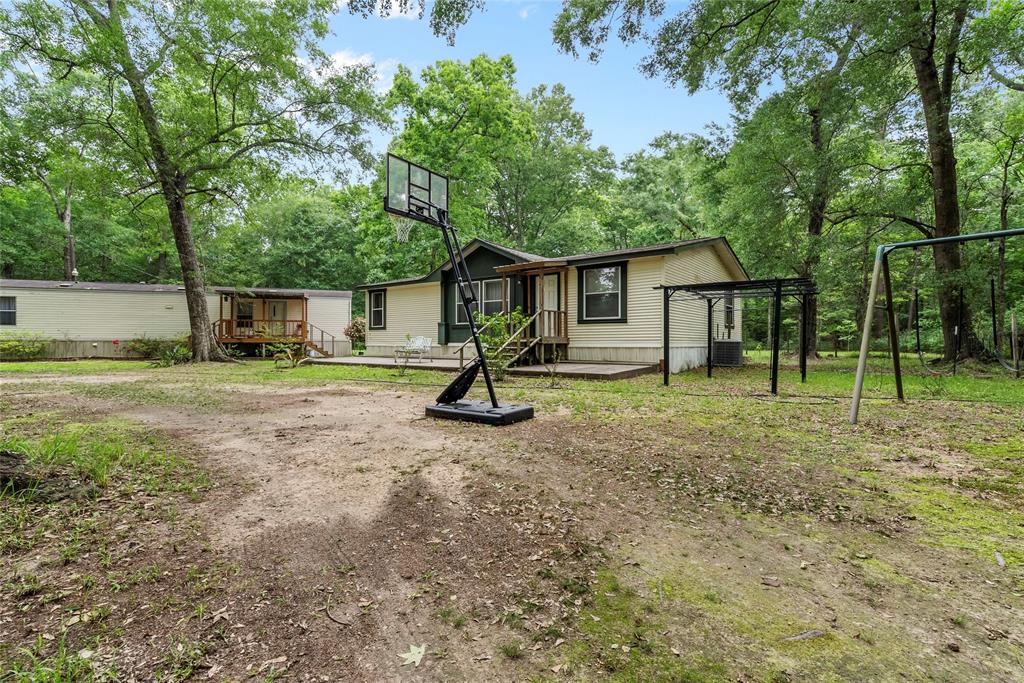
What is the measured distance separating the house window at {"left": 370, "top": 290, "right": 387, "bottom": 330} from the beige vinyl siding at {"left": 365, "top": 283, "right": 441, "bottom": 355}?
0.13 meters

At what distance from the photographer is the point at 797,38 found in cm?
1030

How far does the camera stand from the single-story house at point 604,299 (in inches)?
467

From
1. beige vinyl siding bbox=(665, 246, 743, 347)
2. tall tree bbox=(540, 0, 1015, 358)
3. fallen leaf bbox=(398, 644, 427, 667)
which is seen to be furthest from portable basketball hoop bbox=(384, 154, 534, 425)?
beige vinyl siding bbox=(665, 246, 743, 347)

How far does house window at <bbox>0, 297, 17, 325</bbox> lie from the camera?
18.0 meters

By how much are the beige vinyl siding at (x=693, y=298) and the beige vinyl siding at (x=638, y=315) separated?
0.40 m

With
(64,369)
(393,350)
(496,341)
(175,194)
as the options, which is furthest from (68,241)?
(496,341)

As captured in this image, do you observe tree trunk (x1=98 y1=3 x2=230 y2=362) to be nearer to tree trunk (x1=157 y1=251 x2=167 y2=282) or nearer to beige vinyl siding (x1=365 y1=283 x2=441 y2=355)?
beige vinyl siding (x1=365 y1=283 x2=441 y2=355)

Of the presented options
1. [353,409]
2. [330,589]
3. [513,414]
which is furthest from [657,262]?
[330,589]

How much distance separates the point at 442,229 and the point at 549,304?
26.8 feet

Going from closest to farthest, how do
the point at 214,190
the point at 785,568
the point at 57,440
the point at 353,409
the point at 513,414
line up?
the point at 785,568
the point at 57,440
the point at 513,414
the point at 353,409
the point at 214,190

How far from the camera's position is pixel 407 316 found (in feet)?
58.7

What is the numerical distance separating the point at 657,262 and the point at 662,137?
38.4 ft

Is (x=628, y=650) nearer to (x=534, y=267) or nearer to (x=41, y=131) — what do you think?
(x=534, y=267)

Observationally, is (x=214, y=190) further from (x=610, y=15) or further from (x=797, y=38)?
(x=797, y=38)
